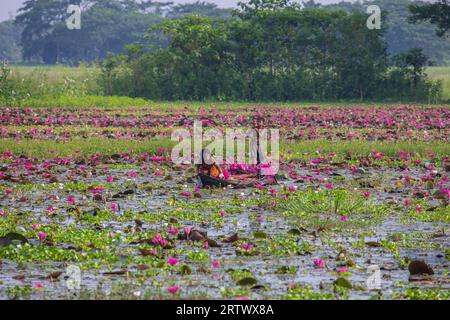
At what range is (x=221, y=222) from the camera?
11719 millimetres

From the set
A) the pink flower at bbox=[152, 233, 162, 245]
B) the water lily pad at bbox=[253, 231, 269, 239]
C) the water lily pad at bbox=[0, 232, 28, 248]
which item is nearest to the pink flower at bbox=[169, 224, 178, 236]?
the pink flower at bbox=[152, 233, 162, 245]

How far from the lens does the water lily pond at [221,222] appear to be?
844 centimetres

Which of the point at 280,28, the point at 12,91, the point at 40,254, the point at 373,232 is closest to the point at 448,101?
the point at 280,28

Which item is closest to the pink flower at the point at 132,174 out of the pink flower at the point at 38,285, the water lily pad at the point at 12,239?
the water lily pad at the point at 12,239

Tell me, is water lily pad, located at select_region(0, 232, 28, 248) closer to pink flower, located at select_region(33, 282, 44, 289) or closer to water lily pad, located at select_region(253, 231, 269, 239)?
pink flower, located at select_region(33, 282, 44, 289)

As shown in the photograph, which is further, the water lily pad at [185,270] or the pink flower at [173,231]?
the pink flower at [173,231]

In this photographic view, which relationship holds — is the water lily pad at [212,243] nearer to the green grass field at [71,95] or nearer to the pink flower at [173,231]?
the pink flower at [173,231]

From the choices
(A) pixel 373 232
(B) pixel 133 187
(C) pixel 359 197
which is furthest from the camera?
(B) pixel 133 187

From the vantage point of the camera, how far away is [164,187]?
14.9 metres

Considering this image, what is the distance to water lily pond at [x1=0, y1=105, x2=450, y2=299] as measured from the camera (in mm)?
8438

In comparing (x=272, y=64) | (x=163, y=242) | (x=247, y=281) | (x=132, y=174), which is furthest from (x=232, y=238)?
(x=272, y=64)

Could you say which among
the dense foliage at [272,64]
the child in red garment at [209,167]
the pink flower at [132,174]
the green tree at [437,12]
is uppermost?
the green tree at [437,12]
